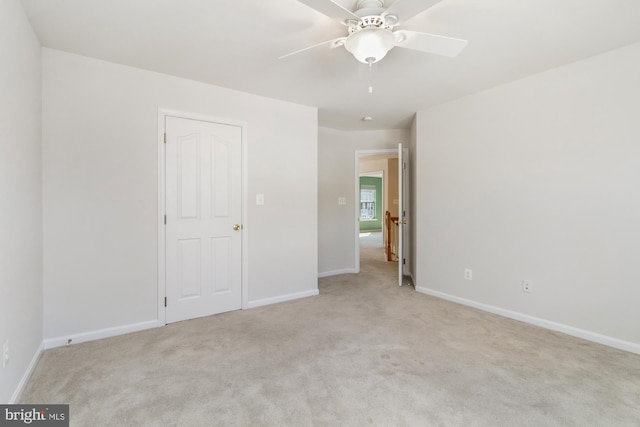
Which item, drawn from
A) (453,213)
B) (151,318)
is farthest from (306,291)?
(453,213)

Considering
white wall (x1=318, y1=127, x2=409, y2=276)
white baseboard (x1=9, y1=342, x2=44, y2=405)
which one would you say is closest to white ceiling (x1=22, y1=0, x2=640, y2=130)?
white wall (x1=318, y1=127, x2=409, y2=276)

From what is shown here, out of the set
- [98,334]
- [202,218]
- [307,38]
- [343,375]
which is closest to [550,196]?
[343,375]

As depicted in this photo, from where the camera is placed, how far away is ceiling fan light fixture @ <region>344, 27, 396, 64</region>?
1.62m

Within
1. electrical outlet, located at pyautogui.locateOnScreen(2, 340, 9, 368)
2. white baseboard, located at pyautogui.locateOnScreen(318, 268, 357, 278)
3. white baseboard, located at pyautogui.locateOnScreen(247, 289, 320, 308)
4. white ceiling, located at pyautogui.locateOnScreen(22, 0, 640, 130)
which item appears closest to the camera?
electrical outlet, located at pyautogui.locateOnScreen(2, 340, 9, 368)

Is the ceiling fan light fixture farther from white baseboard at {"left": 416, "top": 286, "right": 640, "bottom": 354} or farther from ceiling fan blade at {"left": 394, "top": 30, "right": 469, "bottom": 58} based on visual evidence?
white baseboard at {"left": 416, "top": 286, "right": 640, "bottom": 354}

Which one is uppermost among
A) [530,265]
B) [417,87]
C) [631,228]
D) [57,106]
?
[417,87]

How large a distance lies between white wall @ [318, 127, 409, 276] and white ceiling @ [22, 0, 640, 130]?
1.70 metres

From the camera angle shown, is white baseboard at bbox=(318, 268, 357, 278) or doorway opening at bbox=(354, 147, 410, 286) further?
doorway opening at bbox=(354, 147, 410, 286)

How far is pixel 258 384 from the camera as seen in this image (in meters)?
1.85

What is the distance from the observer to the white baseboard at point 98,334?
7.63ft

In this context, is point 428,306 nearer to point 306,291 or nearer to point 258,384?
point 306,291

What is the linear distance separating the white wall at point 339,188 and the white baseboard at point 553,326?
1.72 metres

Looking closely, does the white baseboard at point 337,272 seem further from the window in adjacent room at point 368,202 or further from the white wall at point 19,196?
the window in adjacent room at point 368,202

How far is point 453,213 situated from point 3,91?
3834mm
